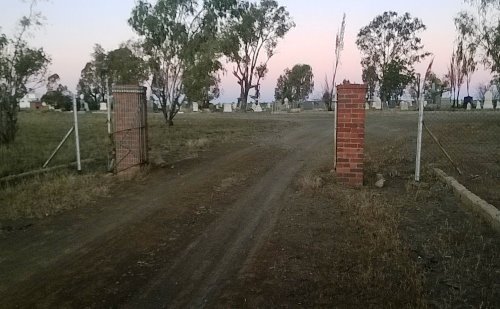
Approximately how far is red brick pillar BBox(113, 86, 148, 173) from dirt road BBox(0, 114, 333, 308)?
38.5 inches

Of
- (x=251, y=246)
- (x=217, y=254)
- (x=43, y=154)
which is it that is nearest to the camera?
(x=217, y=254)

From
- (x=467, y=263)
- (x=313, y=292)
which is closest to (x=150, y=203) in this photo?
(x=313, y=292)

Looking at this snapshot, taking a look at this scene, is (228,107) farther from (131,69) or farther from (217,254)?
(217,254)

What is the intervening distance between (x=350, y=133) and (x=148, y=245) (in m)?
4.47

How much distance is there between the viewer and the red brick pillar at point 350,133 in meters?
8.18

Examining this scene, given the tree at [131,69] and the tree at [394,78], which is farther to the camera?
the tree at [394,78]

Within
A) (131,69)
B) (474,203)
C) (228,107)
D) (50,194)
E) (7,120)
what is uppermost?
(131,69)

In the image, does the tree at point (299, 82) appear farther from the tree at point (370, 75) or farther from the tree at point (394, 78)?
the tree at point (394, 78)

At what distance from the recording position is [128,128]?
984 cm

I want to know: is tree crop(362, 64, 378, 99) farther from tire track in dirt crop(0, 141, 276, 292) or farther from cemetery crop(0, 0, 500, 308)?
tire track in dirt crop(0, 141, 276, 292)

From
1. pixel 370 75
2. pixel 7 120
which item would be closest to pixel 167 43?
pixel 7 120

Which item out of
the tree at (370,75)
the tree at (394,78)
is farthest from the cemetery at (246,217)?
the tree at (370,75)

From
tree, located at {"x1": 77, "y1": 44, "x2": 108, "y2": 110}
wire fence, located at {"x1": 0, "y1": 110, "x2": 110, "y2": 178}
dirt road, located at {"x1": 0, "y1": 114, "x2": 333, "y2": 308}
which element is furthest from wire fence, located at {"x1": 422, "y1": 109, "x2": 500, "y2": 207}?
tree, located at {"x1": 77, "y1": 44, "x2": 108, "y2": 110}

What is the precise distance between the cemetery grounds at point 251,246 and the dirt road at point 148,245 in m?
0.02
